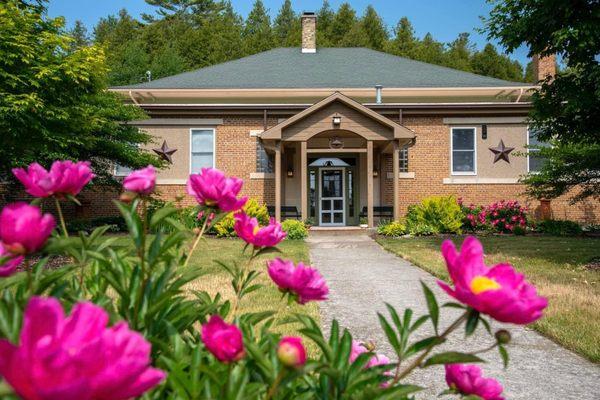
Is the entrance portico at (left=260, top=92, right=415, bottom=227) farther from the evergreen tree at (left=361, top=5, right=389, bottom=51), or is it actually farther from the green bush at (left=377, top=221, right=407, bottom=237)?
the evergreen tree at (left=361, top=5, right=389, bottom=51)

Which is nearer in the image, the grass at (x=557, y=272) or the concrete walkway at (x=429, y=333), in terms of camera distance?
the concrete walkway at (x=429, y=333)

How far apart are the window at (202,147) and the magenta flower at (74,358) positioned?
53.6 feet

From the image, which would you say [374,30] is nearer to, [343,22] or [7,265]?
[343,22]

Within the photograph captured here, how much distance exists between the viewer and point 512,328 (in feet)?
14.7

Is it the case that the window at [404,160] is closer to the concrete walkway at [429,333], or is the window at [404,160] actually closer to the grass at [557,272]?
the grass at [557,272]

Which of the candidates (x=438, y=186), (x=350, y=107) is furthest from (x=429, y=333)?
(x=438, y=186)

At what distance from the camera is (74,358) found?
1.59 feet

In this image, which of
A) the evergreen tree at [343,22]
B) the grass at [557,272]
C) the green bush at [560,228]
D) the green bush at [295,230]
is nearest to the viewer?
the grass at [557,272]

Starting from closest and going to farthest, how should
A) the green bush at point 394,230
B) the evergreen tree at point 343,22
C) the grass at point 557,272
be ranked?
the grass at point 557,272
the green bush at point 394,230
the evergreen tree at point 343,22

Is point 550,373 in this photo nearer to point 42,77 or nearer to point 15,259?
point 15,259

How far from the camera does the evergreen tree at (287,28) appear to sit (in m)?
38.2

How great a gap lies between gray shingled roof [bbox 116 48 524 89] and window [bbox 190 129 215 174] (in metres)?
2.52

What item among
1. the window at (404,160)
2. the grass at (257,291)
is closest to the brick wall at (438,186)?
the window at (404,160)

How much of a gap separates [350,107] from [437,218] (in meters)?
4.36
